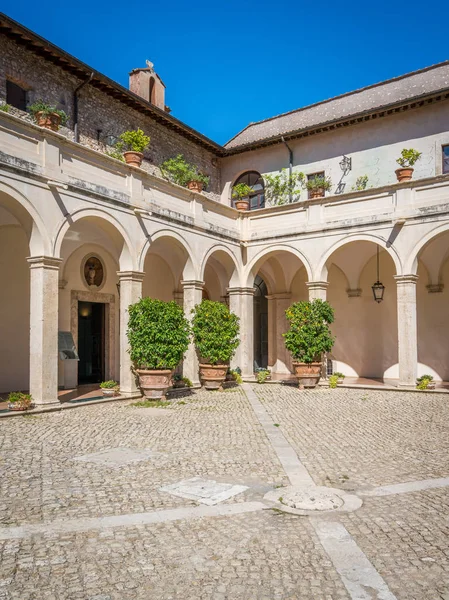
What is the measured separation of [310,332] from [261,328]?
569 centimetres

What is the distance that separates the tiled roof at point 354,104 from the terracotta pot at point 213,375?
369 inches

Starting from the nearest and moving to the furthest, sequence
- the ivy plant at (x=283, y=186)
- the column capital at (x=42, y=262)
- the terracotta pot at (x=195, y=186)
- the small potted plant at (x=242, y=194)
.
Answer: the column capital at (x=42, y=262)
the terracotta pot at (x=195, y=186)
the small potted plant at (x=242, y=194)
the ivy plant at (x=283, y=186)

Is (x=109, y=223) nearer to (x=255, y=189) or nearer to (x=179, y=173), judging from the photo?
(x=179, y=173)

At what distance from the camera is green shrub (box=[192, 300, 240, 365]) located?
14.4 meters

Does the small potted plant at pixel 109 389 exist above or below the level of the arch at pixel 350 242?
below

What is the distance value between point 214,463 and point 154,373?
5984 millimetres

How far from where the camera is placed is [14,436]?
8172 mm

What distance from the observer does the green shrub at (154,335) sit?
12180 mm

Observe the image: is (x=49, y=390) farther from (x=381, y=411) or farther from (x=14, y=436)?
(x=381, y=411)

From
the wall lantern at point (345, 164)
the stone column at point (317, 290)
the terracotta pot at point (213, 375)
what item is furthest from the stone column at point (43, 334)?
the wall lantern at point (345, 164)

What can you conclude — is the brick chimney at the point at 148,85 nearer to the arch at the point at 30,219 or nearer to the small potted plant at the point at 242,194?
the small potted plant at the point at 242,194

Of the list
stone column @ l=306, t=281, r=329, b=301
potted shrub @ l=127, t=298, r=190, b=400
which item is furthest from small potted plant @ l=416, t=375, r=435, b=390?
potted shrub @ l=127, t=298, r=190, b=400

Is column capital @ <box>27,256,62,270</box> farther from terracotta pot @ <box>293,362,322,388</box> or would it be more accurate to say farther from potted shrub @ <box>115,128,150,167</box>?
terracotta pot @ <box>293,362,322,388</box>

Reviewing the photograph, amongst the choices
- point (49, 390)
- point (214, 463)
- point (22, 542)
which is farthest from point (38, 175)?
point (22, 542)
